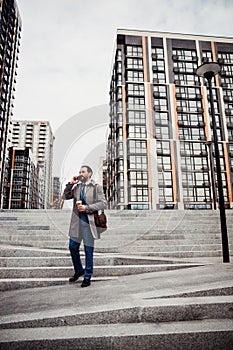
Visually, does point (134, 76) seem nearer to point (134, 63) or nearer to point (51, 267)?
point (134, 63)

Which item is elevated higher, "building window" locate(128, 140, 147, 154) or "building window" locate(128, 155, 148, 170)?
"building window" locate(128, 140, 147, 154)

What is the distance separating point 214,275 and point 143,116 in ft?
124

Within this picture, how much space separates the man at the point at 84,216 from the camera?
3.48m

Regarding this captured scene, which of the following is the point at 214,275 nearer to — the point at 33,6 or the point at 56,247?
the point at 56,247

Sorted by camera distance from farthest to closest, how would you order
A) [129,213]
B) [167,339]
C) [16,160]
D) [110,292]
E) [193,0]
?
Result: 1. [16,160]
2. [193,0]
3. [129,213]
4. [110,292]
5. [167,339]

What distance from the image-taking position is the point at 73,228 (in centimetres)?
360

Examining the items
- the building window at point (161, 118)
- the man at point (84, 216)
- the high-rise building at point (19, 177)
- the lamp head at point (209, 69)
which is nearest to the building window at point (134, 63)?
the building window at point (161, 118)

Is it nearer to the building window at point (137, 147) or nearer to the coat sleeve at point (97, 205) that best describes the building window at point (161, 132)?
the building window at point (137, 147)

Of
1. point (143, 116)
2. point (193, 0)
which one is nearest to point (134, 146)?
point (143, 116)

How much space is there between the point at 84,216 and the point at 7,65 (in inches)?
1951

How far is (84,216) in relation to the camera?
356 cm

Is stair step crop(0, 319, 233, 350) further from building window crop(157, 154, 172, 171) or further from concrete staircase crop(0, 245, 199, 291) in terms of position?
building window crop(157, 154, 172, 171)

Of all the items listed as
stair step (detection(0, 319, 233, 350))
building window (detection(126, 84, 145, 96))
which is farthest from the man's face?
building window (detection(126, 84, 145, 96))

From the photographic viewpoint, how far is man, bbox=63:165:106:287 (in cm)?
348
